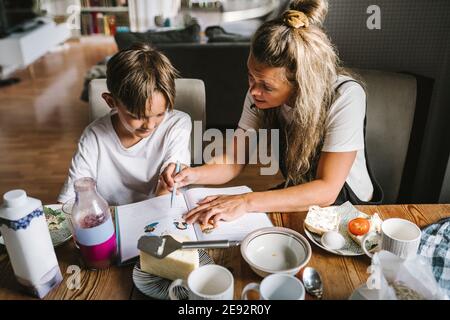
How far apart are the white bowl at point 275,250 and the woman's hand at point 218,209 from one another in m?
0.12

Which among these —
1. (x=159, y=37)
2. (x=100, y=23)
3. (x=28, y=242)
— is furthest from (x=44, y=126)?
(x=28, y=242)

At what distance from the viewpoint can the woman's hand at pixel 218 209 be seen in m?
1.05

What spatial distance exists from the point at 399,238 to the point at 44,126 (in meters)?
3.37

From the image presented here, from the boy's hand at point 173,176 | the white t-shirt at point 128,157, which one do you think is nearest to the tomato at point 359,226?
the boy's hand at point 173,176

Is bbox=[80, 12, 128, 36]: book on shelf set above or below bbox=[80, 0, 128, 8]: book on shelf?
below

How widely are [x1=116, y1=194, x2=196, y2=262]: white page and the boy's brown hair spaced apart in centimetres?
29

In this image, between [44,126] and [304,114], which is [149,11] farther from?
[304,114]

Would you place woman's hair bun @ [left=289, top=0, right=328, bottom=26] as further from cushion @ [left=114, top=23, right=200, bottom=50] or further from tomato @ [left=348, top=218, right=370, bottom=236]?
cushion @ [left=114, top=23, right=200, bottom=50]

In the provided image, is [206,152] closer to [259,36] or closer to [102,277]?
[259,36]

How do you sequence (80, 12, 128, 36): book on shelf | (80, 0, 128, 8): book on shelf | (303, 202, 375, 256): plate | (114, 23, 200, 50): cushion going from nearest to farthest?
(303, 202, 375, 256): plate
(114, 23, 200, 50): cushion
(80, 0, 128, 8): book on shelf
(80, 12, 128, 36): book on shelf

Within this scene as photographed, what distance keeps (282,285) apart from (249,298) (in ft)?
0.22

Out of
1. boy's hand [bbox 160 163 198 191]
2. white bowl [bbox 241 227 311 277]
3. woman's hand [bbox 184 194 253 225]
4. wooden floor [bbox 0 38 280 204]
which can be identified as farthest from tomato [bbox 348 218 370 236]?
wooden floor [bbox 0 38 280 204]

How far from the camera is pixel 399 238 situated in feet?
3.01

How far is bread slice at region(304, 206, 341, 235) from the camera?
3.29ft
